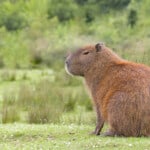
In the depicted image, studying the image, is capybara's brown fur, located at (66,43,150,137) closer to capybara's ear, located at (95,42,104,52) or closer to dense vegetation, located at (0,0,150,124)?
capybara's ear, located at (95,42,104,52)

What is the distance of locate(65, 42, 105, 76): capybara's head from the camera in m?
10.3

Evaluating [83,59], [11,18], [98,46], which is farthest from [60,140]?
[11,18]

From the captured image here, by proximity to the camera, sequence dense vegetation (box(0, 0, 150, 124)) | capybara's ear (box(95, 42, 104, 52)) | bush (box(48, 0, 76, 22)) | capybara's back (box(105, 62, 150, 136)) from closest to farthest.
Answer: capybara's back (box(105, 62, 150, 136)), capybara's ear (box(95, 42, 104, 52)), dense vegetation (box(0, 0, 150, 124)), bush (box(48, 0, 76, 22))

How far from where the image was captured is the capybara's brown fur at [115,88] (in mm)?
9570

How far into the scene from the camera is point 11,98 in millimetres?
16750

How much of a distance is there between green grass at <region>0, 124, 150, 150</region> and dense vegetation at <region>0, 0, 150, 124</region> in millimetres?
2289

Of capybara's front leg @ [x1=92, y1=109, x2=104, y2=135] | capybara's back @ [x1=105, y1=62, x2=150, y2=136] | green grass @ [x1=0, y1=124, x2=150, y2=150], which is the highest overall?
capybara's back @ [x1=105, y1=62, x2=150, y2=136]

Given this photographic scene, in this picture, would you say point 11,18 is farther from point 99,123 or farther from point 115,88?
point 115,88

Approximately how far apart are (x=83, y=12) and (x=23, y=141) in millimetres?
35562

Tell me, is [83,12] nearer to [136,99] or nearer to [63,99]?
[63,99]

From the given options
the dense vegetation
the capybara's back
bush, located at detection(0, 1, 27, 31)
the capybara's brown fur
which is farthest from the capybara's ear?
bush, located at detection(0, 1, 27, 31)

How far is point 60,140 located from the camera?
969 cm

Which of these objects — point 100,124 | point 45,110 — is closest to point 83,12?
point 45,110

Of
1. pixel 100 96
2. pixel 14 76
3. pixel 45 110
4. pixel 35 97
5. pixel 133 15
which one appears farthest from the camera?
pixel 133 15
